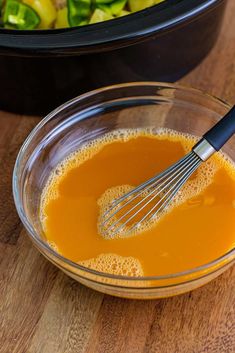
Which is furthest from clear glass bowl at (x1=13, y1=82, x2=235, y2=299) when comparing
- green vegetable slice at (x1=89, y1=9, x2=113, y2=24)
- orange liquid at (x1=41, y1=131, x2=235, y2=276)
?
green vegetable slice at (x1=89, y1=9, x2=113, y2=24)

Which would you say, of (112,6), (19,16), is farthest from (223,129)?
(19,16)

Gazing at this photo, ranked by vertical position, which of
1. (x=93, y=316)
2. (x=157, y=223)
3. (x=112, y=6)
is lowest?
(x=93, y=316)

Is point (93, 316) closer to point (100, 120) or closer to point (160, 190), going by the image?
point (160, 190)

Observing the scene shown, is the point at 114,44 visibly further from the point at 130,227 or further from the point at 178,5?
the point at 130,227

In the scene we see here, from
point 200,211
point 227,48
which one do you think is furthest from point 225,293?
point 227,48

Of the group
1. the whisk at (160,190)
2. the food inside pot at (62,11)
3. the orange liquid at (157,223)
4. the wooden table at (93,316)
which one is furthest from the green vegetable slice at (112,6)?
the wooden table at (93,316)

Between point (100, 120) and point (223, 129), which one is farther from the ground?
point (223, 129)

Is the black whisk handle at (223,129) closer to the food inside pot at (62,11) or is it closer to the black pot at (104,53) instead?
the black pot at (104,53)
